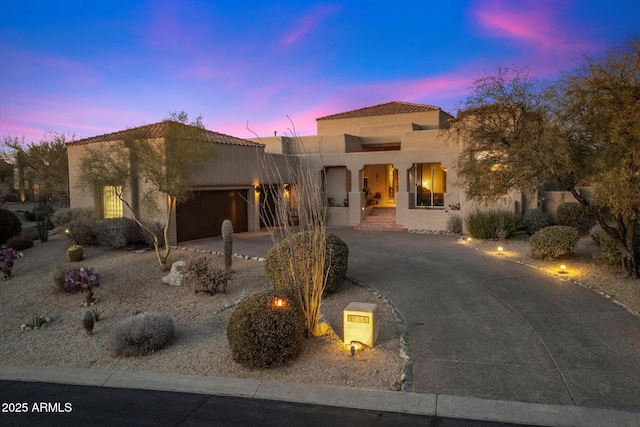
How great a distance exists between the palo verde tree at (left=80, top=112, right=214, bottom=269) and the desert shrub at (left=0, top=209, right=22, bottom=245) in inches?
178

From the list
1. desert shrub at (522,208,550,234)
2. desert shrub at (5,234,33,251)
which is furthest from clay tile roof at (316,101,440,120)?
desert shrub at (5,234,33,251)

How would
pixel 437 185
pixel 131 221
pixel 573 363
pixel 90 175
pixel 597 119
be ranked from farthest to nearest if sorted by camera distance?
pixel 437 185 < pixel 131 221 < pixel 90 175 < pixel 597 119 < pixel 573 363

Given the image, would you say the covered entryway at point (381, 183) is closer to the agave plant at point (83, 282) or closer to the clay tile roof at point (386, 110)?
the clay tile roof at point (386, 110)

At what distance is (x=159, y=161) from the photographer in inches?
557

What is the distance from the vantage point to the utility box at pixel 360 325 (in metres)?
7.14

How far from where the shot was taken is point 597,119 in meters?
9.80

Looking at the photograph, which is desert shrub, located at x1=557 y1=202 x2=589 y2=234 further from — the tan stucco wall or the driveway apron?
the tan stucco wall

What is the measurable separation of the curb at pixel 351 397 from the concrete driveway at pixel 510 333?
0.71 feet

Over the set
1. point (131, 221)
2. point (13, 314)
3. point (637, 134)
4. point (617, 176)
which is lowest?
point (13, 314)

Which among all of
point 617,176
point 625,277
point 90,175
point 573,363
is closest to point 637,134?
point 617,176

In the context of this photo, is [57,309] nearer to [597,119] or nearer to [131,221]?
[131,221]

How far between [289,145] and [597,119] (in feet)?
65.1

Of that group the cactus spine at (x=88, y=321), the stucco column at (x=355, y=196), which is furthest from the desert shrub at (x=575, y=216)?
the cactus spine at (x=88, y=321)

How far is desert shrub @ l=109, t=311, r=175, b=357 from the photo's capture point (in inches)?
293
